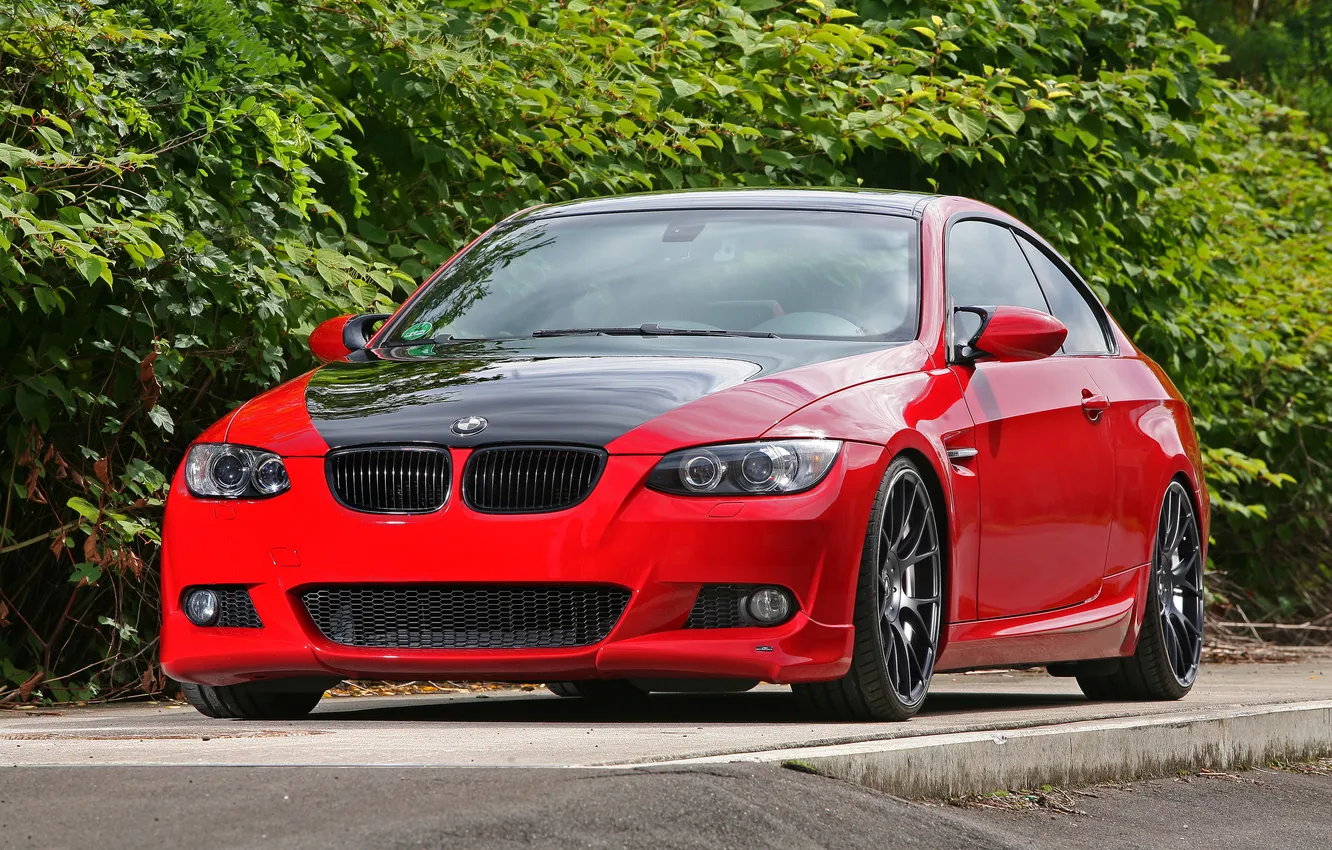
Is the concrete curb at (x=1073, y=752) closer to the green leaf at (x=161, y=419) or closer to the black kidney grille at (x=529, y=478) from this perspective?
the black kidney grille at (x=529, y=478)

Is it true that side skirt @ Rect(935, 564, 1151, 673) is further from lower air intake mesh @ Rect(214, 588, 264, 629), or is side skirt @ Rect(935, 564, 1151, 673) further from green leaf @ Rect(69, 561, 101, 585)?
green leaf @ Rect(69, 561, 101, 585)

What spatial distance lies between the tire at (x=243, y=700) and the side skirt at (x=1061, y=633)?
1869 millimetres

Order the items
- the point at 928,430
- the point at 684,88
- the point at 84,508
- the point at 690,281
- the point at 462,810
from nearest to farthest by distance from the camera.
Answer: the point at 462,810 < the point at 928,430 < the point at 690,281 < the point at 84,508 < the point at 684,88

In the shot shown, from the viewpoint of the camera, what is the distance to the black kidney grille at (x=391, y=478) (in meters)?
5.48

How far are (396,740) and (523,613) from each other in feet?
2.17

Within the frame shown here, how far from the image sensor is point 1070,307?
308 inches

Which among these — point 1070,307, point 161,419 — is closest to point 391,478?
point 161,419

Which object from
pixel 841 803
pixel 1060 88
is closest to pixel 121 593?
pixel 841 803

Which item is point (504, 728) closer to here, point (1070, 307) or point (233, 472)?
point (233, 472)

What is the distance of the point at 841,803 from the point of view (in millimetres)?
4227

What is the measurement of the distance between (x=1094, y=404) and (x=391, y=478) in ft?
8.96

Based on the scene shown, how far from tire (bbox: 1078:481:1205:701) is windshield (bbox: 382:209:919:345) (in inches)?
71.1

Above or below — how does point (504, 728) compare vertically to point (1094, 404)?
below

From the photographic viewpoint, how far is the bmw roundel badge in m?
5.46
